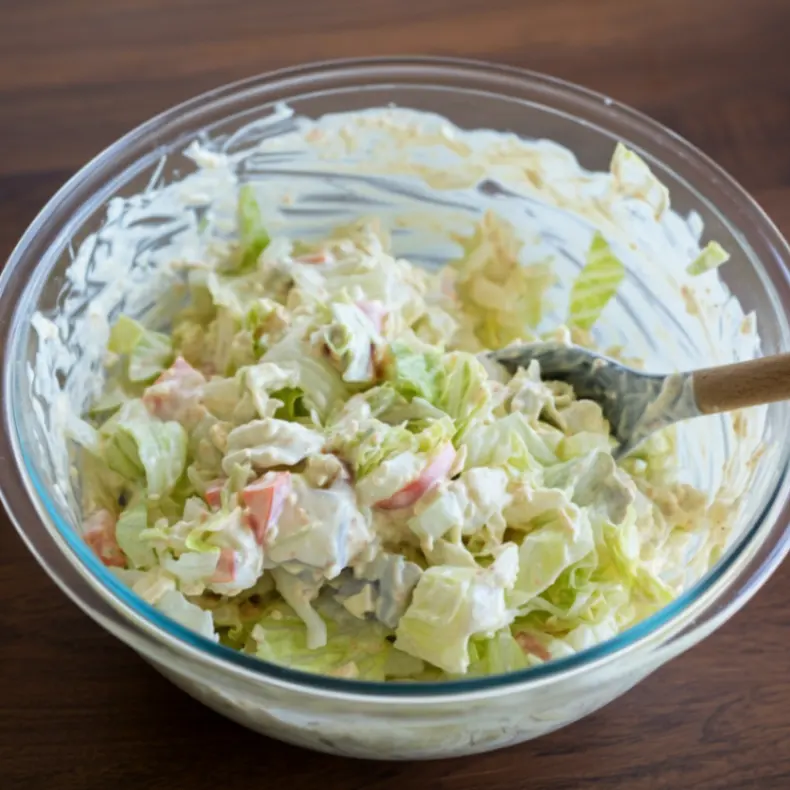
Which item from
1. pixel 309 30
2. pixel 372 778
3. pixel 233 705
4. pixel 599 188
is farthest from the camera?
pixel 309 30

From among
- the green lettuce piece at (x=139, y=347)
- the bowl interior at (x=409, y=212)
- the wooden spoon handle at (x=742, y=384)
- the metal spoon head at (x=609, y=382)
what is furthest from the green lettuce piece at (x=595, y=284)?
the green lettuce piece at (x=139, y=347)

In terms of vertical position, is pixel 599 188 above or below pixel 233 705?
above

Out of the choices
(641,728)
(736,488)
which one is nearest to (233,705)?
(641,728)

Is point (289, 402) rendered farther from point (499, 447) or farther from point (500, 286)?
point (500, 286)

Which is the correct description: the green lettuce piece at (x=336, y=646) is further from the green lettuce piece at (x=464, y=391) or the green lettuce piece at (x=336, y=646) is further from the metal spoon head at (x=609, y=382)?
the metal spoon head at (x=609, y=382)

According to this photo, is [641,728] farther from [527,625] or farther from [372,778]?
[372,778]

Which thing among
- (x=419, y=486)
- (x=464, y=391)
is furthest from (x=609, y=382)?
(x=419, y=486)
